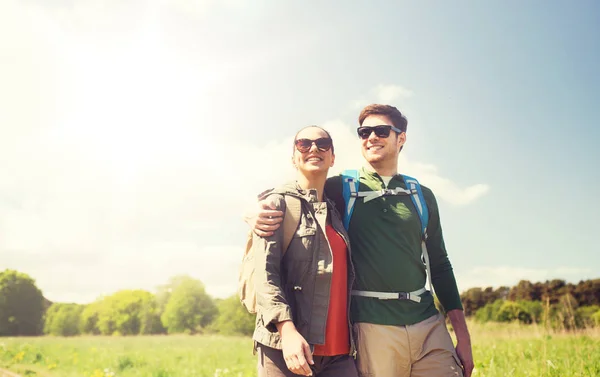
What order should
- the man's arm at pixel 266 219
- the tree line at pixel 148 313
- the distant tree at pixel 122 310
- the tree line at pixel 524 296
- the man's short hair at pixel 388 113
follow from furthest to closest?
the distant tree at pixel 122 310 < the tree line at pixel 148 313 < the tree line at pixel 524 296 < the man's short hair at pixel 388 113 < the man's arm at pixel 266 219

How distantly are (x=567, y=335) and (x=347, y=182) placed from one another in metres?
12.3

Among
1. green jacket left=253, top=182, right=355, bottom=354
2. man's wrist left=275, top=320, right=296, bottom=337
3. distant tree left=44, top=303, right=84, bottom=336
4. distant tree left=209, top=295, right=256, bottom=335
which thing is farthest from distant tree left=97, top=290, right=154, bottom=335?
man's wrist left=275, top=320, right=296, bottom=337

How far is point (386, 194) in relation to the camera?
3.90 metres

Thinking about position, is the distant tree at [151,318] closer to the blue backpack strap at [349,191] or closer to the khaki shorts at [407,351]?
the blue backpack strap at [349,191]

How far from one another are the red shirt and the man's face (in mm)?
1128

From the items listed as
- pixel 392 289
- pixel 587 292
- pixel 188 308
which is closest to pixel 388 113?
pixel 392 289

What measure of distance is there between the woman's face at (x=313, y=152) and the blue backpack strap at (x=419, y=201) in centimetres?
93

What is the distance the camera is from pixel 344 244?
3236mm

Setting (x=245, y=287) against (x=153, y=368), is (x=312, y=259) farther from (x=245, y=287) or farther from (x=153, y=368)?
(x=153, y=368)

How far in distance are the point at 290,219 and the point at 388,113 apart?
170 centimetres

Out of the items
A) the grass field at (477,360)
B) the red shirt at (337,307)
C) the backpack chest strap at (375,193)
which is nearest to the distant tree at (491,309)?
the grass field at (477,360)

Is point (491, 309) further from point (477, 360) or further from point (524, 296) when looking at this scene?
point (477, 360)

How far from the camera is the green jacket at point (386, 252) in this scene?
11.6 feet

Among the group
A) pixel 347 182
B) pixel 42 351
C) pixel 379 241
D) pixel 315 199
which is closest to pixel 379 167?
pixel 347 182
